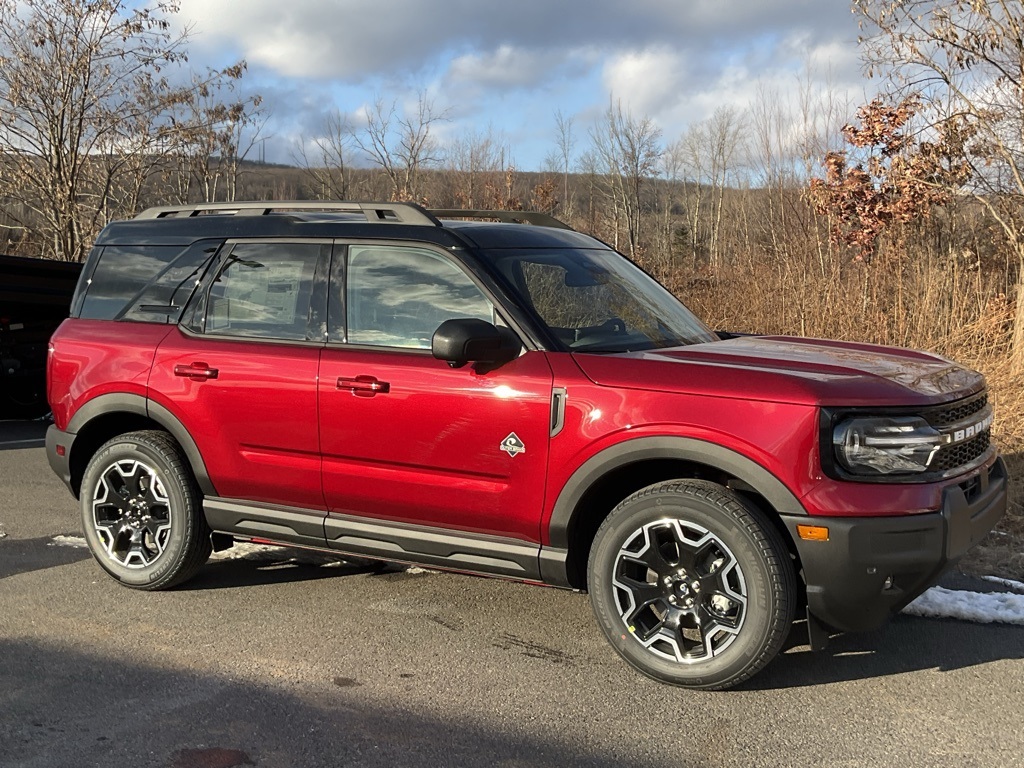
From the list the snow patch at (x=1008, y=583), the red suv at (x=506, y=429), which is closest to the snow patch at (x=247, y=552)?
the red suv at (x=506, y=429)

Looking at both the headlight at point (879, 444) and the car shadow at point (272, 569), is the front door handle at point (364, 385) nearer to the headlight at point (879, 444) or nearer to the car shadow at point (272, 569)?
the car shadow at point (272, 569)

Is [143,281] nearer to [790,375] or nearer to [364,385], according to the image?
[364,385]

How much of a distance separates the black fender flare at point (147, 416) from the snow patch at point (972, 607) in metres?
3.48

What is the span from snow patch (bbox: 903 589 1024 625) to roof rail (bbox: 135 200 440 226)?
2.99 meters

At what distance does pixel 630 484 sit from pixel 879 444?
1.05m

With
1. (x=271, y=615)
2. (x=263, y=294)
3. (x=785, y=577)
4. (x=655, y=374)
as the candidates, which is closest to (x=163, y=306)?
(x=263, y=294)

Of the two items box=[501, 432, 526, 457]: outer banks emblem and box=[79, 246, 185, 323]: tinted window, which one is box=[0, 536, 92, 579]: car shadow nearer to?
box=[79, 246, 185, 323]: tinted window

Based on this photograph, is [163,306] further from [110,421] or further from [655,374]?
[655,374]

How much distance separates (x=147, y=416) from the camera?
15.9 ft

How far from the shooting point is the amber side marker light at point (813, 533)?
3424mm

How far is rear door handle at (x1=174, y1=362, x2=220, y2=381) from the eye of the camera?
4.63 m

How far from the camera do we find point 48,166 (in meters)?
16.4

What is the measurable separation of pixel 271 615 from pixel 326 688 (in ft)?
3.12

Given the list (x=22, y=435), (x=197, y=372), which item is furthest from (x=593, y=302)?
(x=22, y=435)
